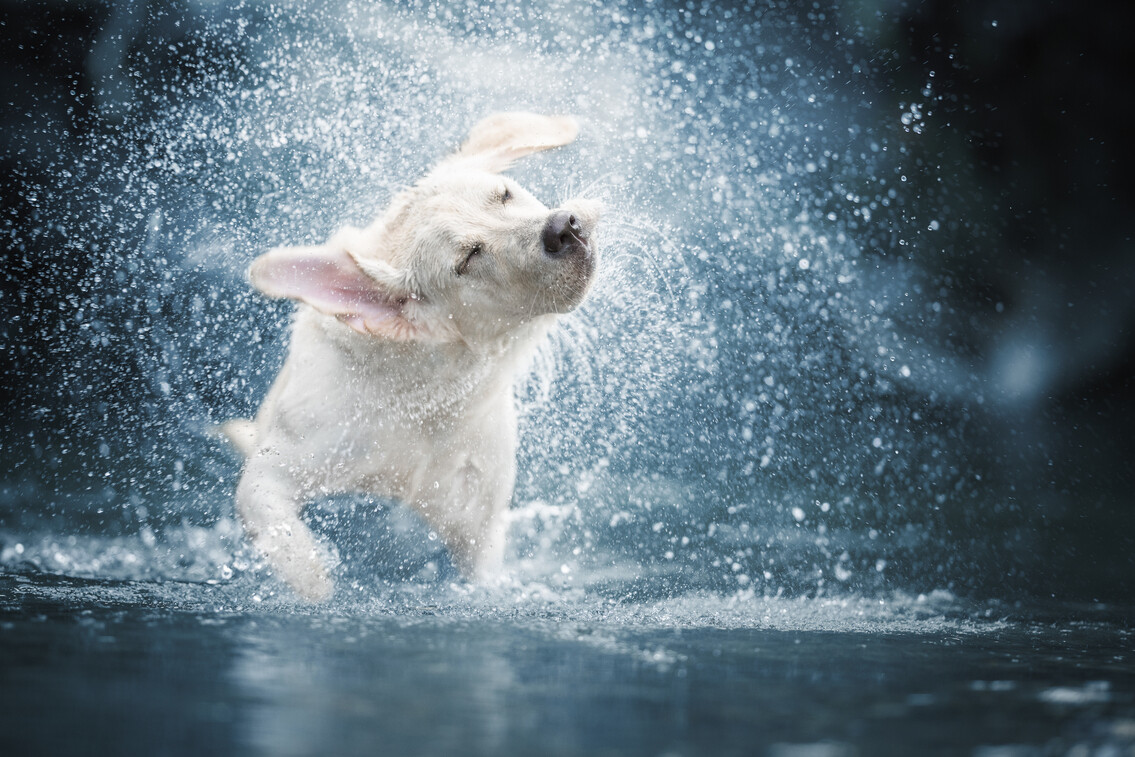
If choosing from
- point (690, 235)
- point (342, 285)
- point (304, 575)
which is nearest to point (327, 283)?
point (342, 285)

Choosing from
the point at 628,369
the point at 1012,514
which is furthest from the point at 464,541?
the point at 1012,514

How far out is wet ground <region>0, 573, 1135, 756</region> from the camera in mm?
1607

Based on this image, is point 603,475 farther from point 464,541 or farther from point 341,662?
point 341,662

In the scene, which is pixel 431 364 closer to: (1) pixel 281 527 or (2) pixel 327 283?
(2) pixel 327 283

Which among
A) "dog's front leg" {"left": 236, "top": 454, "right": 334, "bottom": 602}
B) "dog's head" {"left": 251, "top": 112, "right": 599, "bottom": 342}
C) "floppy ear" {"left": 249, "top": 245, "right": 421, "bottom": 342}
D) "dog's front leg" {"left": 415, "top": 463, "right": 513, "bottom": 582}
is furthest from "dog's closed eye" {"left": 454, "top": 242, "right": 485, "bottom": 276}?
"dog's front leg" {"left": 236, "top": 454, "right": 334, "bottom": 602}

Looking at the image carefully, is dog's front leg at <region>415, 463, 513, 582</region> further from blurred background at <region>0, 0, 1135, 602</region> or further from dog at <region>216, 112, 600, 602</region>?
blurred background at <region>0, 0, 1135, 602</region>

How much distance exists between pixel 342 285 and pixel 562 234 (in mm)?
697

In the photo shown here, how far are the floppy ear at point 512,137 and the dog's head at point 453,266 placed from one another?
0.28m

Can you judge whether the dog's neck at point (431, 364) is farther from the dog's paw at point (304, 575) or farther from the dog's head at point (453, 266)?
the dog's paw at point (304, 575)

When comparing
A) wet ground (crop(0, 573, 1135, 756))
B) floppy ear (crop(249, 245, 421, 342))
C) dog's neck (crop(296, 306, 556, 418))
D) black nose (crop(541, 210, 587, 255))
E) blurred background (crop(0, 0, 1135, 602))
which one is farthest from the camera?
blurred background (crop(0, 0, 1135, 602))

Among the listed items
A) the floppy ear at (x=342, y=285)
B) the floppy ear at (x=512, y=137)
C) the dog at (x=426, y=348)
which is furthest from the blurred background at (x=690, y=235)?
the floppy ear at (x=342, y=285)

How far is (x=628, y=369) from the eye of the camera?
14.8 ft

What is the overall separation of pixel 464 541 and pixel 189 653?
1.67m

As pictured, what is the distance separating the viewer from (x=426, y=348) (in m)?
3.37
